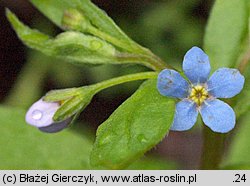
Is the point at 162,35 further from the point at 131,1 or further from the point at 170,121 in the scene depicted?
the point at 170,121

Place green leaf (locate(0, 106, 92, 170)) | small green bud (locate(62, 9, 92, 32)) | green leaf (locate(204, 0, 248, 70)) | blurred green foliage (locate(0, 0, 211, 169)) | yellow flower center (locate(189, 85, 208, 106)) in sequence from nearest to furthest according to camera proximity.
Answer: yellow flower center (locate(189, 85, 208, 106)) → small green bud (locate(62, 9, 92, 32)) → green leaf (locate(204, 0, 248, 70)) → green leaf (locate(0, 106, 92, 170)) → blurred green foliage (locate(0, 0, 211, 169))

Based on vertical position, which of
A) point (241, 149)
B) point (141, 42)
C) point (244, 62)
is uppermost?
point (141, 42)

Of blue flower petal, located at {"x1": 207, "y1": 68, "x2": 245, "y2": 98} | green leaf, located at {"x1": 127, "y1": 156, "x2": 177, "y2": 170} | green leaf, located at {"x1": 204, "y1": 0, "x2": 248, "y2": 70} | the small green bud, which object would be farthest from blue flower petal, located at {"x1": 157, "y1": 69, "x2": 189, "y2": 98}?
green leaf, located at {"x1": 127, "y1": 156, "x2": 177, "y2": 170}

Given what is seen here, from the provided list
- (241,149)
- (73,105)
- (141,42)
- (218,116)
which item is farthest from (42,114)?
(141,42)

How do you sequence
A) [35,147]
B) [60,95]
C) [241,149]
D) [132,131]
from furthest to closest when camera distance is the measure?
[241,149]
[35,147]
[60,95]
[132,131]

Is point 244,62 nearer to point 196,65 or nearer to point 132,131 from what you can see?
point 196,65

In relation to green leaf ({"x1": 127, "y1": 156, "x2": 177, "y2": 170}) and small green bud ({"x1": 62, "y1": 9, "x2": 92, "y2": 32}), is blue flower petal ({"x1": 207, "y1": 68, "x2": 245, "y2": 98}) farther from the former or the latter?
green leaf ({"x1": 127, "y1": 156, "x2": 177, "y2": 170})
